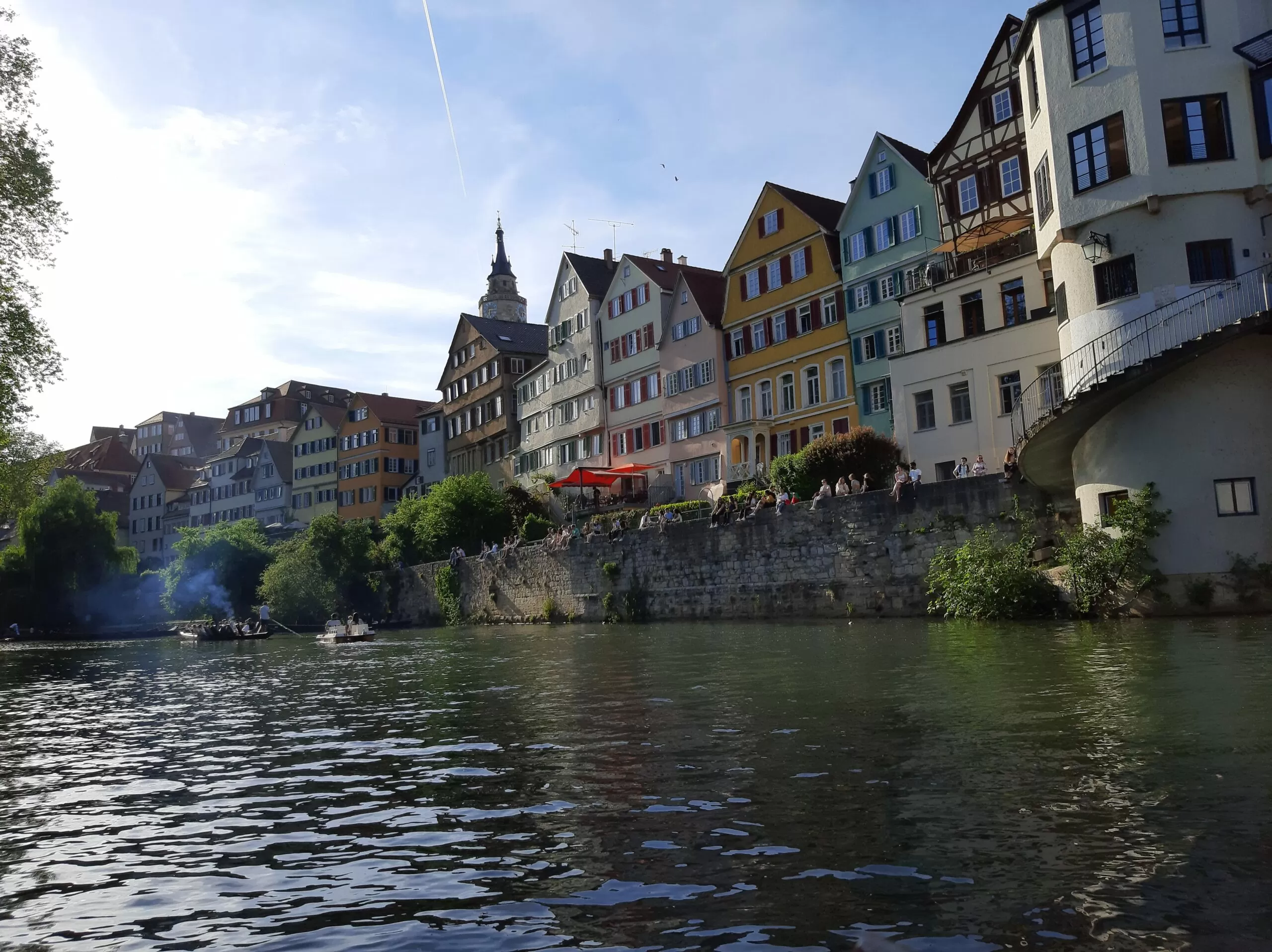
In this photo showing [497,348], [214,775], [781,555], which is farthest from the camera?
[497,348]

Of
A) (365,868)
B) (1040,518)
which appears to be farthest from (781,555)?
(365,868)

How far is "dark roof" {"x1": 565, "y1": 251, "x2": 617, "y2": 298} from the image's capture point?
64.2m

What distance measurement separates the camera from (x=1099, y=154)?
84.2ft

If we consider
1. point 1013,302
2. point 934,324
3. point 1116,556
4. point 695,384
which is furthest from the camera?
point 695,384

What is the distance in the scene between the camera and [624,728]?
12.4 metres

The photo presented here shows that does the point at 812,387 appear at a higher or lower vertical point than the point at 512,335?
lower

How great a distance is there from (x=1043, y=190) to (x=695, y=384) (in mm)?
26142

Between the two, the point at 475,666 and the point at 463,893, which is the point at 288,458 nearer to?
the point at 475,666

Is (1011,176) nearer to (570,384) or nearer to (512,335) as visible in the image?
(570,384)

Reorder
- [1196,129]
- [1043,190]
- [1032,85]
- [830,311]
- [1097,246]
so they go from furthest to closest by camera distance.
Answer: [830,311] < [1032,85] < [1043,190] < [1097,246] < [1196,129]

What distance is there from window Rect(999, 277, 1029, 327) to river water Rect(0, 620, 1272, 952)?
1771 centimetres

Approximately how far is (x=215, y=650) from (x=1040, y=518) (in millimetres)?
29646

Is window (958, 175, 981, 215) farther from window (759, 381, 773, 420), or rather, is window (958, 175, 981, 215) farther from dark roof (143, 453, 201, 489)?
dark roof (143, 453, 201, 489)

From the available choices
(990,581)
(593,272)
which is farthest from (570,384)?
(990,581)
